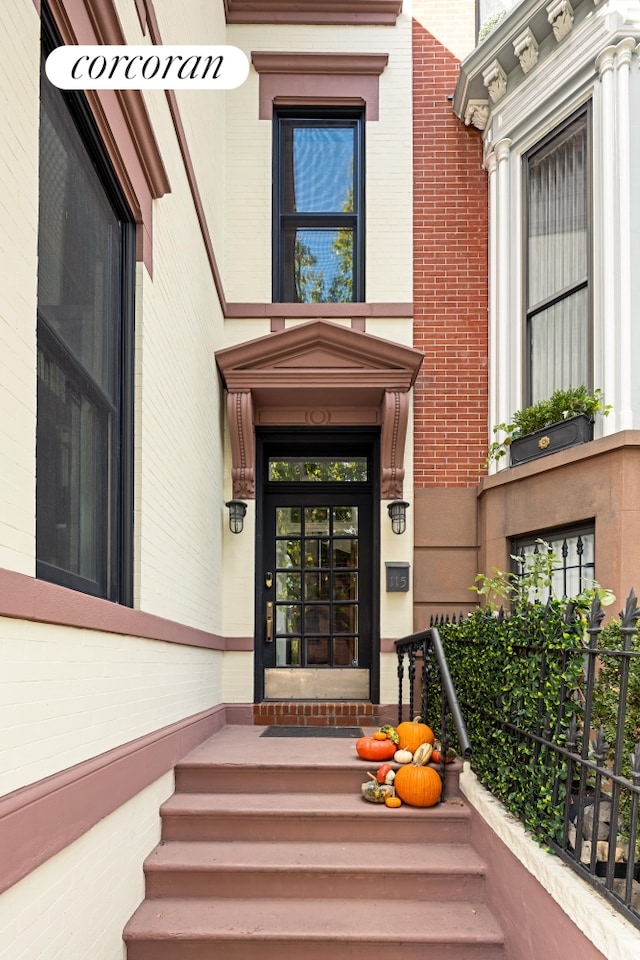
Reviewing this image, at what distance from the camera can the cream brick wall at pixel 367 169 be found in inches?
309

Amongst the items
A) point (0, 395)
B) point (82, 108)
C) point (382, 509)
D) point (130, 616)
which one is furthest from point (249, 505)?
point (0, 395)

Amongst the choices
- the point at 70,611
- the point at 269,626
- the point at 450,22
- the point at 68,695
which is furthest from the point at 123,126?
the point at 450,22

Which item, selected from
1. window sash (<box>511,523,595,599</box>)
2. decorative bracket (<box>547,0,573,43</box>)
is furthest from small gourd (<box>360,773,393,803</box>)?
decorative bracket (<box>547,0,573,43</box>)

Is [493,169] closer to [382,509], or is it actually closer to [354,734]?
[382,509]

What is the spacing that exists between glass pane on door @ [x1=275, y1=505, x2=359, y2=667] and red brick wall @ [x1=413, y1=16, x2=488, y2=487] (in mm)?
1042

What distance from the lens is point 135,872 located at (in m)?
3.99

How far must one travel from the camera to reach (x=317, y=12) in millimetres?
8008

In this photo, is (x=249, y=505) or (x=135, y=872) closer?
(x=135, y=872)

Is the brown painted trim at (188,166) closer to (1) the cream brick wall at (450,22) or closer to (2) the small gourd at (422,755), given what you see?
(1) the cream brick wall at (450,22)

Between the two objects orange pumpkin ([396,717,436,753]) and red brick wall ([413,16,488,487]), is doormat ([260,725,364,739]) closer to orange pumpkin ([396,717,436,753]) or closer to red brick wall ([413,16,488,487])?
orange pumpkin ([396,717,436,753])

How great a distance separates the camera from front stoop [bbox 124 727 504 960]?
12.7ft

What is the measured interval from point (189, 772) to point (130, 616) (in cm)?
182

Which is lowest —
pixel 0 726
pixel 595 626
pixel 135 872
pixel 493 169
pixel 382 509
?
pixel 135 872

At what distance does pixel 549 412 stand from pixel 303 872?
4113 millimetres
